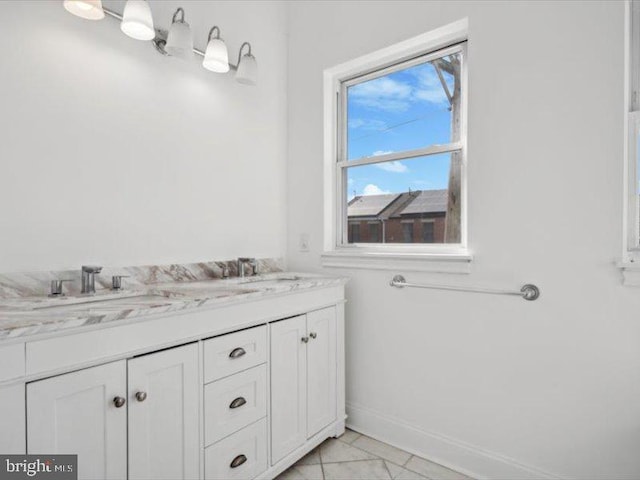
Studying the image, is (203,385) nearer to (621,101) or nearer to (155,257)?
(155,257)

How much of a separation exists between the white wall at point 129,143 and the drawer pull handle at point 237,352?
0.62m

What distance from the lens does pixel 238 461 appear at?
1371 mm

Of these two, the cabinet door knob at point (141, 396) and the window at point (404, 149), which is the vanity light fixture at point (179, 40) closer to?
the window at point (404, 149)

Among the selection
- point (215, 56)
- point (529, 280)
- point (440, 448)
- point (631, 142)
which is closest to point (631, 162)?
point (631, 142)

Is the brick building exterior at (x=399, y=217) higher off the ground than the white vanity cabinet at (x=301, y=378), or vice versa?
the brick building exterior at (x=399, y=217)

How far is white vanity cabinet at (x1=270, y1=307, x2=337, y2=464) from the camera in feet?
5.06

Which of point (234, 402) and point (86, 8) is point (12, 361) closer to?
point (234, 402)

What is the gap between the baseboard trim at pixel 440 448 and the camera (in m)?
1.52

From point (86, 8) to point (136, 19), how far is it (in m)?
0.17

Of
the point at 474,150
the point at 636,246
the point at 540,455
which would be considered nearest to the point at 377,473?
the point at 540,455

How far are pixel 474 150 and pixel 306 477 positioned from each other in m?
1.65

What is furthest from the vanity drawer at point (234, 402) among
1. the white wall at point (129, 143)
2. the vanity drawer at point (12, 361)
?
the white wall at point (129, 143)

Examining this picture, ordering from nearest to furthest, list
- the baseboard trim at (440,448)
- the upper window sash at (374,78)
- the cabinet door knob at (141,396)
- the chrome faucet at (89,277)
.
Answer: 1. the cabinet door knob at (141,396)
2. the chrome faucet at (89,277)
3. the baseboard trim at (440,448)
4. the upper window sash at (374,78)

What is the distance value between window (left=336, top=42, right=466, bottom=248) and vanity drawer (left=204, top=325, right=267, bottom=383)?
920 millimetres
